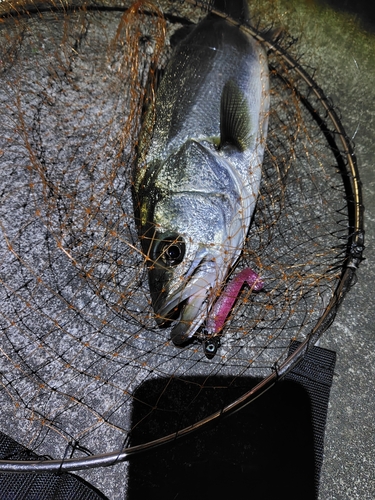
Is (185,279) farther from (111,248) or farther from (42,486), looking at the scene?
(42,486)

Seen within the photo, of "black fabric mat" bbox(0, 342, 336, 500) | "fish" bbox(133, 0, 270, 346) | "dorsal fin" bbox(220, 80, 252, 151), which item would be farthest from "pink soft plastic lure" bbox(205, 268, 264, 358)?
"dorsal fin" bbox(220, 80, 252, 151)

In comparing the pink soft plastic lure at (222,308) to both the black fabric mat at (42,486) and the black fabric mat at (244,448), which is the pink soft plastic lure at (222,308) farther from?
the black fabric mat at (42,486)

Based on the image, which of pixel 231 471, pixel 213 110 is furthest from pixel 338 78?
A: pixel 231 471

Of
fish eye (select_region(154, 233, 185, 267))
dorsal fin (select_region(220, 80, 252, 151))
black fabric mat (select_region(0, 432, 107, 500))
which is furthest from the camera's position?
dorsal fin (select_region(220, 80, 252, 151))

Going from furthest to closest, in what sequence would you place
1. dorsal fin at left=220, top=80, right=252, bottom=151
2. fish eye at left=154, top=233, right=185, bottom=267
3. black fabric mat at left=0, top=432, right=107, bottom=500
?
dorsal fin at left=220, top=80, right=252, bottom=151 → fish eye at left=154, top=233, right=185, bottom=267 → black fabric mat at left=0, top=432, right=107, bottom=500

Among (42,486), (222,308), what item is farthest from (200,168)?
(42,486)

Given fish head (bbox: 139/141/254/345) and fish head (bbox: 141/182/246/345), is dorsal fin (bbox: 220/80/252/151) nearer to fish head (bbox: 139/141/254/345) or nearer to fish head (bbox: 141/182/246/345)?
fish head (bbox: 139/141/254/345)

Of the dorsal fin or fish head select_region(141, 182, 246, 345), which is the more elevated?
the dorsal fin
